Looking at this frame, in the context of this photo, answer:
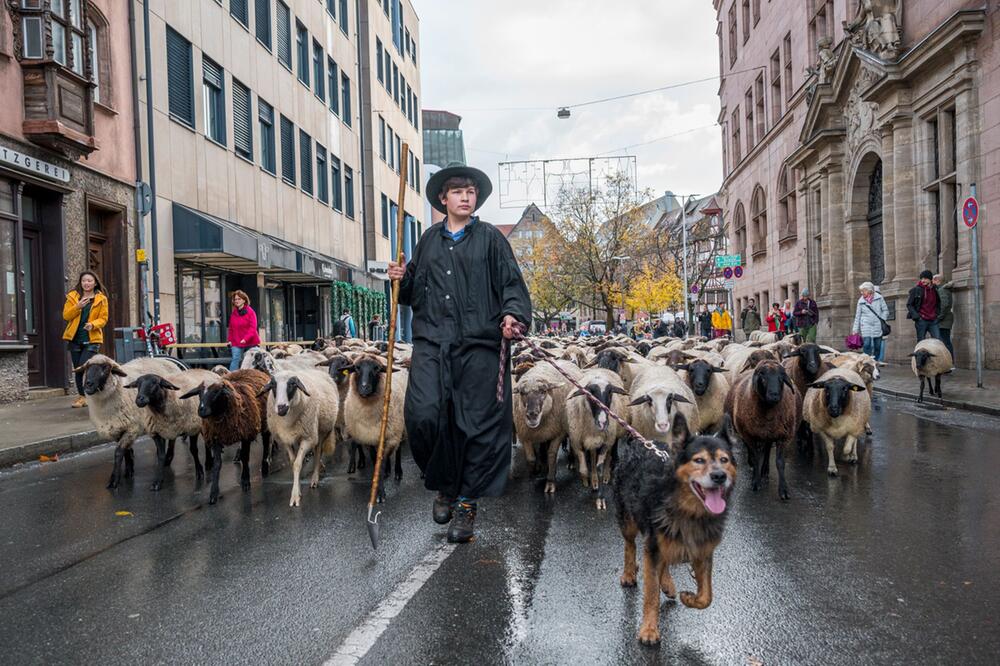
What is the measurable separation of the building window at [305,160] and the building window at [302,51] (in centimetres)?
201

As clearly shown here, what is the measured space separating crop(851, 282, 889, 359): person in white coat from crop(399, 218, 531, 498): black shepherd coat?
41.7 feet

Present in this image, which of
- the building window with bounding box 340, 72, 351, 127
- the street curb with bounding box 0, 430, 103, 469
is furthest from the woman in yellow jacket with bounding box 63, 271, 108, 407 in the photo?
the building window with bounding box 340, 72, 351, 127

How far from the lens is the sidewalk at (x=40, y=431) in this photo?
28.6 ft

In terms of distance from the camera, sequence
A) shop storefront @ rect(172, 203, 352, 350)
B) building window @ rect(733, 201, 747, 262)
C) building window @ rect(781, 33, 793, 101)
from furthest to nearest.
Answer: building window @ rect(733, 201, 747, 262) < building window @ rect(781, 33, 793, 101) < shop storefront @ rect(172, 203, 352, 350)

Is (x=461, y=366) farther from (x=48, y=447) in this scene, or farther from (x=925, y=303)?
(x=925, y=303)

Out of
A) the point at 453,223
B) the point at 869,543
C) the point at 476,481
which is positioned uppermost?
the point at 453,223

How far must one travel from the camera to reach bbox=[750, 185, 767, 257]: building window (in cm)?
3894

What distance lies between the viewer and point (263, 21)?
24.8 metres

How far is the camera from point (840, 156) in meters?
27.2

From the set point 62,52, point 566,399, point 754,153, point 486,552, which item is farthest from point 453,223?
point 754,153

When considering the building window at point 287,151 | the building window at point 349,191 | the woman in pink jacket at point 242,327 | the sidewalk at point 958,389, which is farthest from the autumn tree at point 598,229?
the woman in pink jacket at point 242,327

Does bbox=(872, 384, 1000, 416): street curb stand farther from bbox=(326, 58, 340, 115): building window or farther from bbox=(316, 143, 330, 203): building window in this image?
bbox=(326, 58, 340, 115): building window

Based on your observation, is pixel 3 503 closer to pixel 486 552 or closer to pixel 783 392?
pixel 486 552

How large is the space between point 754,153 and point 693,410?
35.1m
